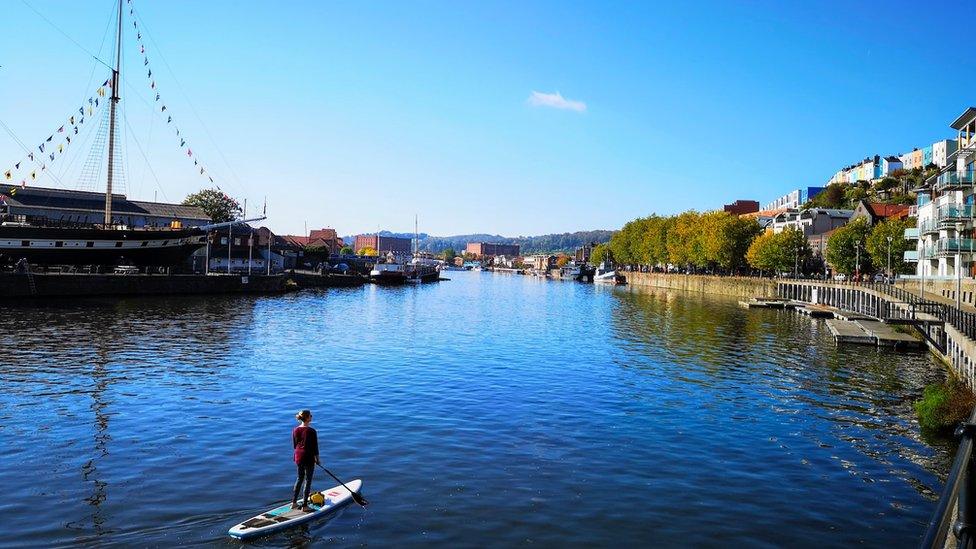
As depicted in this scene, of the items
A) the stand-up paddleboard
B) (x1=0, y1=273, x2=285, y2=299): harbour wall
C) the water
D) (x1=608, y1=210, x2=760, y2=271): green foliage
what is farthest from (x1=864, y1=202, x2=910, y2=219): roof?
the stand-up paddleboard

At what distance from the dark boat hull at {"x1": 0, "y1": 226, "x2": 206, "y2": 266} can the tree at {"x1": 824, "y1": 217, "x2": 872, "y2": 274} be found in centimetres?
9545

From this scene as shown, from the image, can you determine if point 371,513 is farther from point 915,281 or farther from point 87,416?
point 915,281

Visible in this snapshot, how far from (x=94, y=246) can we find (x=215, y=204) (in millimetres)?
81823

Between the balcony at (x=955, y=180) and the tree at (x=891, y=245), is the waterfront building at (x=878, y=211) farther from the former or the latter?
the balcony at (x=955, y=180)

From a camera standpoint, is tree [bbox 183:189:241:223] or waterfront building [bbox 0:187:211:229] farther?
tree [bbox 183:189:241:223]

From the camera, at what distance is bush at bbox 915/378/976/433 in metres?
26.0

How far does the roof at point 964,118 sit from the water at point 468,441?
37012 mm

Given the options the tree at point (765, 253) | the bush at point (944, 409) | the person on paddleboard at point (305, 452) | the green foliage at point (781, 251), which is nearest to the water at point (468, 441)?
the bush at point (944, 409)

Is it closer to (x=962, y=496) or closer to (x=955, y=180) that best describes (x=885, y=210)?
(x=955, y=180)

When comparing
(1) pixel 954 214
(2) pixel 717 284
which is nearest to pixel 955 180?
(1) pixel 954 214

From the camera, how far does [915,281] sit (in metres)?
84.5

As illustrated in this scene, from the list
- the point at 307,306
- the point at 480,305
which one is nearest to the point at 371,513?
the point at 307,306

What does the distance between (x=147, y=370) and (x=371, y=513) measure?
22998 millimetres

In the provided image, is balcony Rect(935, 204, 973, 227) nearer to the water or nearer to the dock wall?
the dock wall
